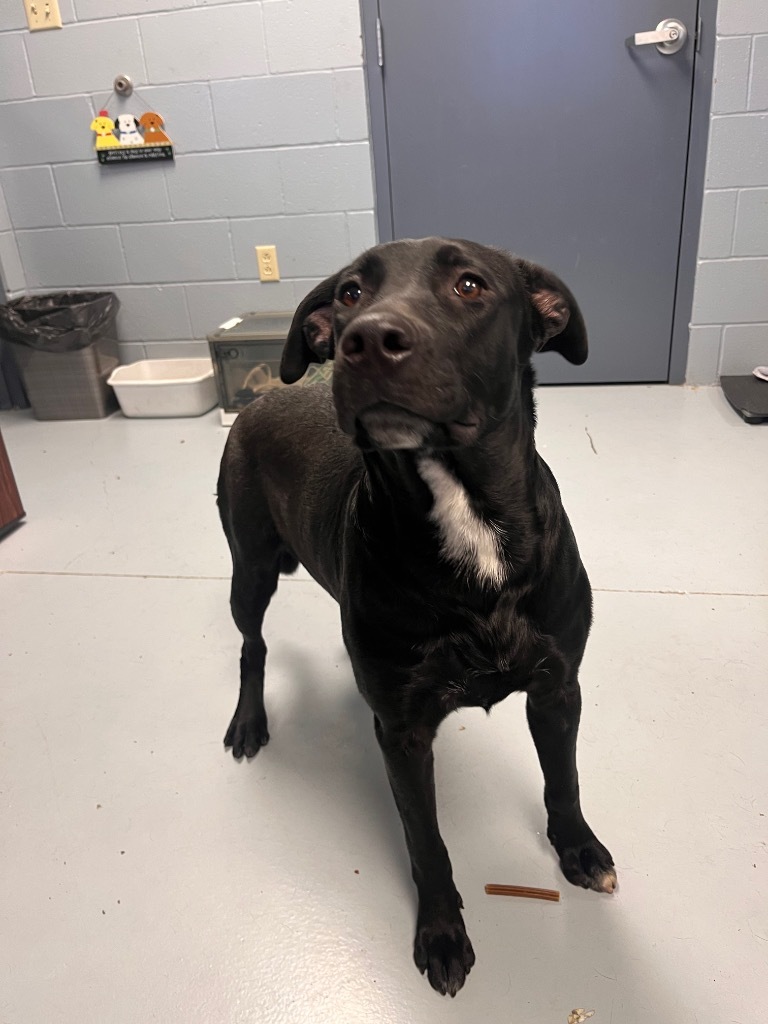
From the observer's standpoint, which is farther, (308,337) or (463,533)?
(308,337)

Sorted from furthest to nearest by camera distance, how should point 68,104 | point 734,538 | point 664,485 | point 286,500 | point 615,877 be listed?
point 68,104 < point 664,485 < point 734,538 < point 286,500 < point 615,877

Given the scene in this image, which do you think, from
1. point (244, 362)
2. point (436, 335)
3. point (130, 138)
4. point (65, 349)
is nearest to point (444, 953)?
point (436, 335)

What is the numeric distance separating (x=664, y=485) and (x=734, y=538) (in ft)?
1.26

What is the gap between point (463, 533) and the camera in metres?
0.93

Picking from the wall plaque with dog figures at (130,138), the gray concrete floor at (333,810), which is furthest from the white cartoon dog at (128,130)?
the gray concrete floor at (333,810)

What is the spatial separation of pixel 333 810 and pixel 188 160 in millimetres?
3006

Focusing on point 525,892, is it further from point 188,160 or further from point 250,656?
point 188,160

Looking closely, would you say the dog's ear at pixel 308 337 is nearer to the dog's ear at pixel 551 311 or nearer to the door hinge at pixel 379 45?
the dog's ear at pixel 551 311

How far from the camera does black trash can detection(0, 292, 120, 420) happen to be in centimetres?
334

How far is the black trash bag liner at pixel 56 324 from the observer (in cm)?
331

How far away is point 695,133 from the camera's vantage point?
9.63ft

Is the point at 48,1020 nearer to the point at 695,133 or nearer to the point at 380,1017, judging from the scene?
the point at 380,1017

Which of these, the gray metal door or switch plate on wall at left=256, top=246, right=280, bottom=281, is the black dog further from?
switch plate on wall at left=256, top=246, right=280, bottom=281

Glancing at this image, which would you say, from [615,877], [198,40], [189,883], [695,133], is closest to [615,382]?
[695,133]
